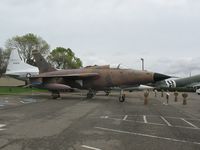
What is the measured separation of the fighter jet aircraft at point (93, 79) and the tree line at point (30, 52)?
56.9 metres

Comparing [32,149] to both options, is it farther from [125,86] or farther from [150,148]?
[125,86]

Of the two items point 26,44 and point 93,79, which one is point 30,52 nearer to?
point 26,44

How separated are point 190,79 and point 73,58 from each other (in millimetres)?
38292

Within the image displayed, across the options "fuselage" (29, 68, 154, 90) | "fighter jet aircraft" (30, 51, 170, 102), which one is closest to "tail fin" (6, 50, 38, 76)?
"fighter jet aircraft" (30, 51, 170, 102)

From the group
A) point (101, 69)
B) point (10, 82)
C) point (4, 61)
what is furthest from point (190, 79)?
point (101, 69)

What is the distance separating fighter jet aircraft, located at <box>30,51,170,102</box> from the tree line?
56.9m

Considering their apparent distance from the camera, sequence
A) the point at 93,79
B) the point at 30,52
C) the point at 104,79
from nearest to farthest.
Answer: the point at 104,79
the point at 93,79
the point at 30,52

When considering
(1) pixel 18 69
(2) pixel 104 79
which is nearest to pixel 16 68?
(1) pixel 18 69

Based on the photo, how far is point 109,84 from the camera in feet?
92.5

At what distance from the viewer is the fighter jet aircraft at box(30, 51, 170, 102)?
26.4 meters

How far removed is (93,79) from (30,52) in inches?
2571

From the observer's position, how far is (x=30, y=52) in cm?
9106

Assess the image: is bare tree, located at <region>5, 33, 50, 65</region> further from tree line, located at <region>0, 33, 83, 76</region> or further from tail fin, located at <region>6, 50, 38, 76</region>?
tail fin, located at <region>6, 50, 38, 76</region>

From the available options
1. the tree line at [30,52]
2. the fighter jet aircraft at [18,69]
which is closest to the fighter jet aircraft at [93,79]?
the fighter jet aircraft at [18,69]
